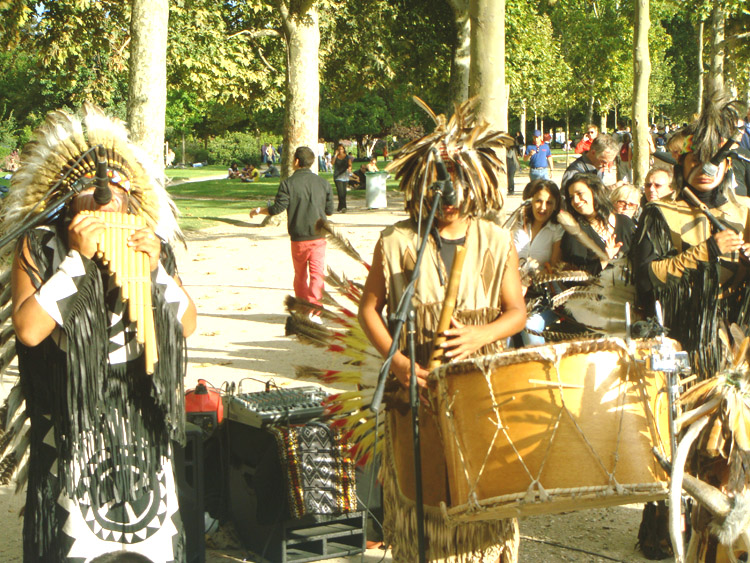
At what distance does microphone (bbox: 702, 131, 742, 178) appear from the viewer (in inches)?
163

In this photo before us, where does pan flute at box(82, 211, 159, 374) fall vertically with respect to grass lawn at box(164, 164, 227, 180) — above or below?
below

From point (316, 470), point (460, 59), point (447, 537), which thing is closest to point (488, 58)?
point (316, 470)

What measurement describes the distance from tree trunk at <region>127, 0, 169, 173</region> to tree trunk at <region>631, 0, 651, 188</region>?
7.74 m

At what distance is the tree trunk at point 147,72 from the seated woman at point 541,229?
6.85m

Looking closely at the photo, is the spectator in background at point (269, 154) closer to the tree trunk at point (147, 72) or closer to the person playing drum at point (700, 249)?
the tree trunk at point (147, 72)

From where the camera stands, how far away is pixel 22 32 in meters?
17.1

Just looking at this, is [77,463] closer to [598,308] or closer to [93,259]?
[93,259]

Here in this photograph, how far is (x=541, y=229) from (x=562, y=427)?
10.7 ft

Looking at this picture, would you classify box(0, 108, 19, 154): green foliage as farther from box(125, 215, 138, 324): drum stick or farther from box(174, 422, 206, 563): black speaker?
box(125, 215, 138, 324): drum stick

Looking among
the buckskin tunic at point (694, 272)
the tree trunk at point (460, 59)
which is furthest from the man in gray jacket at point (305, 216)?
the tree trunk at point (460, 59)

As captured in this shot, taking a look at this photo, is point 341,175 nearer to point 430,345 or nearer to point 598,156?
point 598,156

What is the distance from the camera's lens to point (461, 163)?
3295 mm

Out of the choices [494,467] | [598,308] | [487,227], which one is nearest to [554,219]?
[598,308]

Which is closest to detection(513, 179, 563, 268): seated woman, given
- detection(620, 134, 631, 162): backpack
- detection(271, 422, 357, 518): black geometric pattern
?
detection(271, 422, 357, 518): black geometric pattern
